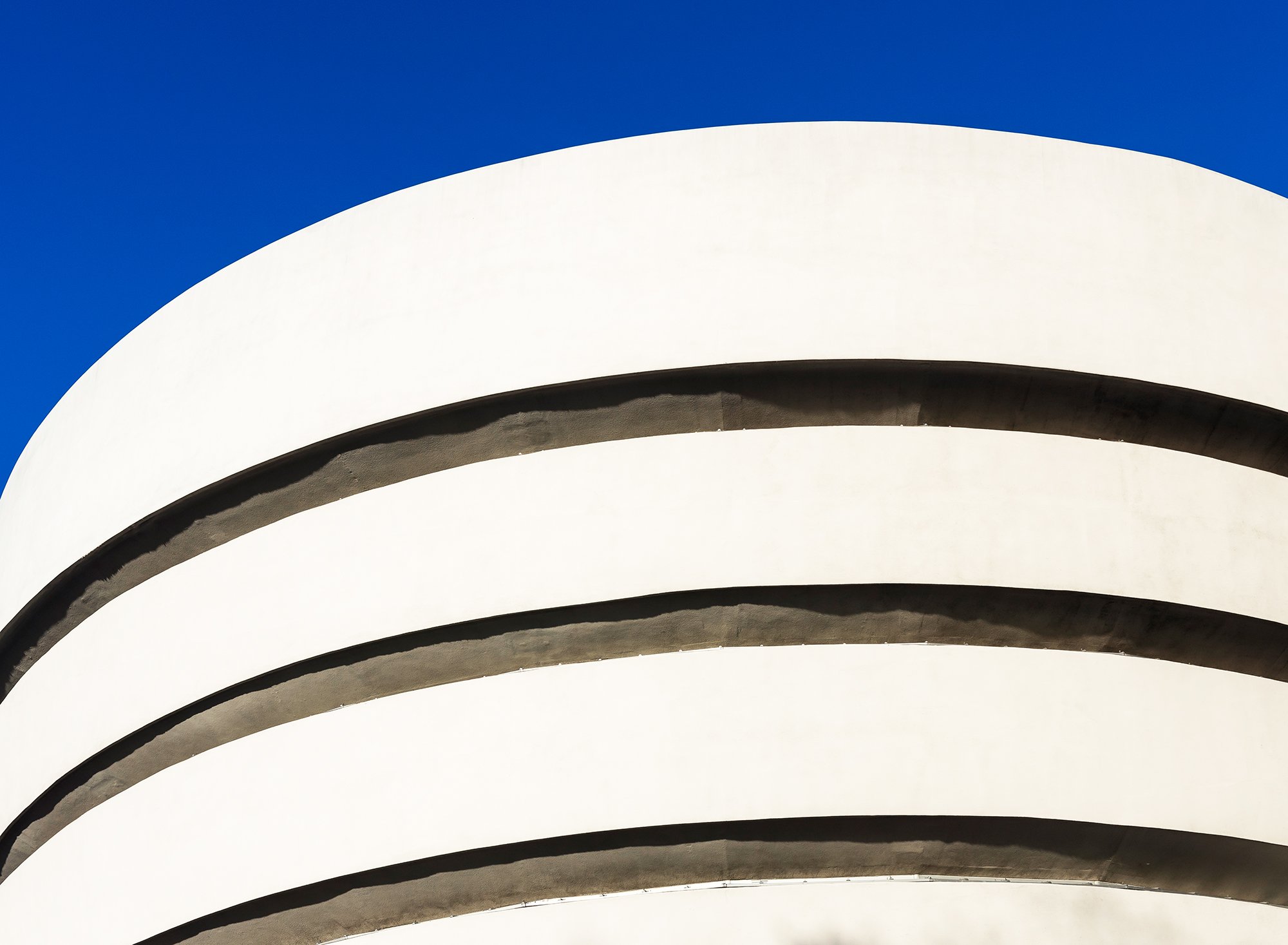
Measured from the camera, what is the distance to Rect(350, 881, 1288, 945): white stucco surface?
7570 millimetres

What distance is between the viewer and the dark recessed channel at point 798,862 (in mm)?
7863

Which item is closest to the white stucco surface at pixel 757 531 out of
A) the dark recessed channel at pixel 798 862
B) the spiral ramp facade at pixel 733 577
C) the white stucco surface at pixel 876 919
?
the spiral ramp facade at pixel 733 577

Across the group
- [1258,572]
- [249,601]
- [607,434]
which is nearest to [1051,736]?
[1258,572]

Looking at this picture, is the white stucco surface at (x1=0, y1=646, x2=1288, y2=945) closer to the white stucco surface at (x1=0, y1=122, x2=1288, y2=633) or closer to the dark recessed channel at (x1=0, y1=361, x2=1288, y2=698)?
the dark recessed channel at (x1=0, y1=361, x2=1288, y2=698)

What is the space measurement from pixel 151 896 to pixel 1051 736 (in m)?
7.46

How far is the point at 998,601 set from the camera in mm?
8383

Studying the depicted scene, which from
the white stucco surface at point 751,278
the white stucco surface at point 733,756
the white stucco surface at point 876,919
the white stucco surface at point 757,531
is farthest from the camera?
the white stucco surface at point 751,278

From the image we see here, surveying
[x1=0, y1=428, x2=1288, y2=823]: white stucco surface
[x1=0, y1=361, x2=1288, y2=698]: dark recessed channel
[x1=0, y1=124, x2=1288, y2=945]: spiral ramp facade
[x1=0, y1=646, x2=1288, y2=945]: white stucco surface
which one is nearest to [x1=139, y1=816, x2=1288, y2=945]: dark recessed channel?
[x1=0, y1=124, x2=1288, y2=945]: spiral ramp facade

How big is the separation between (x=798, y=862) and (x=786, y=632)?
177cm

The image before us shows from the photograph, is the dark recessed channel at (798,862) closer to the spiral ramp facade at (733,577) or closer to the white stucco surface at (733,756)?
the spiral ramp facade at (733,577)

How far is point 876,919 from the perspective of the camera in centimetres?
761

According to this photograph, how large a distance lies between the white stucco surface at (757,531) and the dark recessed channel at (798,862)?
1836 millimetres

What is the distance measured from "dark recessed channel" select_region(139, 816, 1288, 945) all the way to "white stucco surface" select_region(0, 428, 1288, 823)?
184 centimetres

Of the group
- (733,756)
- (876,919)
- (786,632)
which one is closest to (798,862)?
(876,919)
